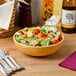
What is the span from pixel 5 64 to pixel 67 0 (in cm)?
68

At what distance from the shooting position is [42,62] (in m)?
0.83

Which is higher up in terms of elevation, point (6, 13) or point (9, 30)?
point (6, 13)

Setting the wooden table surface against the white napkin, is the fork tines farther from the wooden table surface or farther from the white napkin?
the white napkin

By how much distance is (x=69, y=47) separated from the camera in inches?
39.3

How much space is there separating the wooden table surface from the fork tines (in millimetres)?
25

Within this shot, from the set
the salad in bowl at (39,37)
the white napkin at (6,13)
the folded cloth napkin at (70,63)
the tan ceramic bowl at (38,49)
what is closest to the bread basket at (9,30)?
the white napkin at (6,13)

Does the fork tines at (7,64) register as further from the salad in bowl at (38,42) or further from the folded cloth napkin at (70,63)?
the folded cloth napkin at (70,63)

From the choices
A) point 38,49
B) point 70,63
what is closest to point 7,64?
point 38,49

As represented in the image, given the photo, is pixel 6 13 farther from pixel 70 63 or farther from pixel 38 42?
pixel 70 63

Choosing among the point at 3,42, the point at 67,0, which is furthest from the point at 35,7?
the point at 3,42

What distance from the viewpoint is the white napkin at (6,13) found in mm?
1013

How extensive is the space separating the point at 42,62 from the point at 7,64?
0.16 meters

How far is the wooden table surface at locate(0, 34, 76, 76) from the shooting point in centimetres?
74

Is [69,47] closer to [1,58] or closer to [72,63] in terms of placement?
[72,63]
